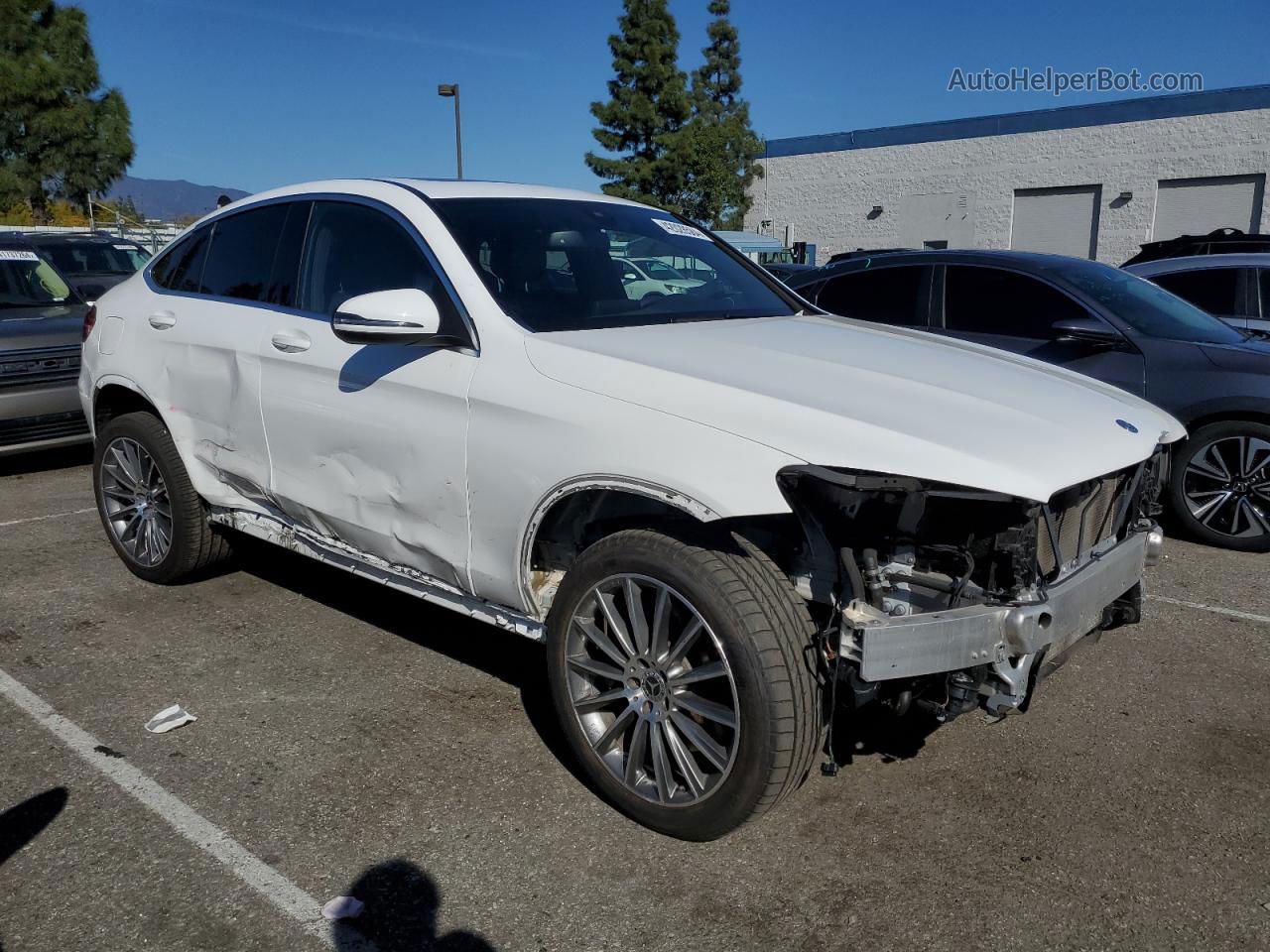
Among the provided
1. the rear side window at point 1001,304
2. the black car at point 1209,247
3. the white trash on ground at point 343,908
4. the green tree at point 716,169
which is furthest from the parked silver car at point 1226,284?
the green tree at point 716,169

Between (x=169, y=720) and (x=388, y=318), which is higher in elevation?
(x=388, y=318)

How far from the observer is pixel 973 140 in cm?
3456

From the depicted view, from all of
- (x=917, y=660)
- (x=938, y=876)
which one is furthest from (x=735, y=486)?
(x=938, y=876)

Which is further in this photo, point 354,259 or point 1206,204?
point 1206,204

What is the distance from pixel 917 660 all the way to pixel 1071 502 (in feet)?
2.34

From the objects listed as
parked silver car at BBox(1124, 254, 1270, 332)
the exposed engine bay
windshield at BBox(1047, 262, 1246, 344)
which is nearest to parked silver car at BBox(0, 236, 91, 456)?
the exposed engine bay

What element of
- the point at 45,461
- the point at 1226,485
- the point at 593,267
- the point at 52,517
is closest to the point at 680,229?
the point at 593,267

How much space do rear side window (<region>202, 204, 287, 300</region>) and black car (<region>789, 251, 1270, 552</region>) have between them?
395 cm

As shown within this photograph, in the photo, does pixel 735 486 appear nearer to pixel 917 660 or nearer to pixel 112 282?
pixel 917 660

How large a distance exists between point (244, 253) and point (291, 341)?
2.54 feet

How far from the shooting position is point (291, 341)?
3840 millimetres

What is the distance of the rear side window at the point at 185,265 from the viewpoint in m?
4.62

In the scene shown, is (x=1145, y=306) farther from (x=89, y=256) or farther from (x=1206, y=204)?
(x=1206, y=204)

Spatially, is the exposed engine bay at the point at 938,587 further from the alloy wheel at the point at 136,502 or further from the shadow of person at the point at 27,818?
the alloy wheel at the point at 136,502
